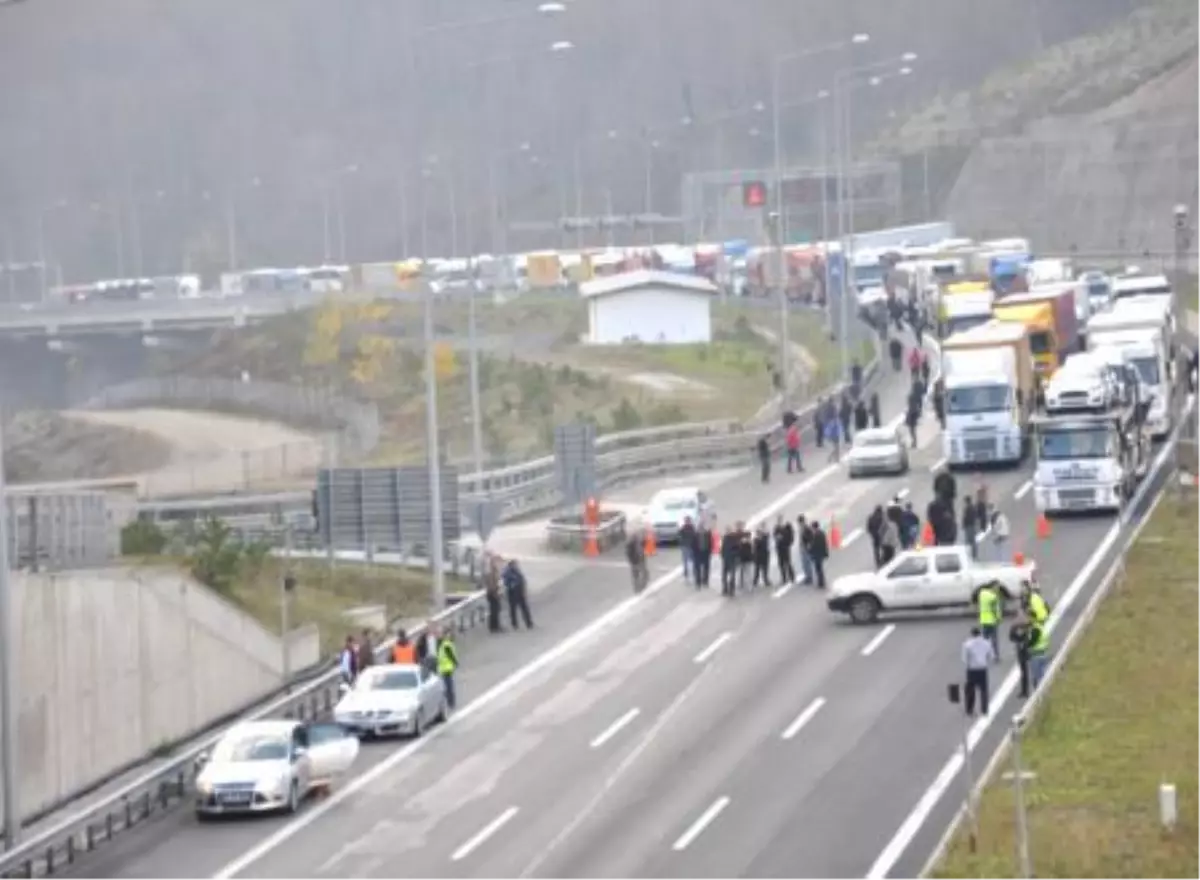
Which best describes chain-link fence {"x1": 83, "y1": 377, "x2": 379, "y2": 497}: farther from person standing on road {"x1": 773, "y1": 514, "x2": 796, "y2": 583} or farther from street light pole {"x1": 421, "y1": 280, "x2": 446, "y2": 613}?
person standing on road {"x1": 773, "y1": 514, "x2": 796, "y2": 583}

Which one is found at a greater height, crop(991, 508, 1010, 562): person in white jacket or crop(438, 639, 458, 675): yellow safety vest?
crop(991, 508, 1010, 562): person in white jacket

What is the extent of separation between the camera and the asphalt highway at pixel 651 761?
28.1 m

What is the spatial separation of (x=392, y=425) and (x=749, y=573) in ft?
124

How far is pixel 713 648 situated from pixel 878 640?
6.83ft

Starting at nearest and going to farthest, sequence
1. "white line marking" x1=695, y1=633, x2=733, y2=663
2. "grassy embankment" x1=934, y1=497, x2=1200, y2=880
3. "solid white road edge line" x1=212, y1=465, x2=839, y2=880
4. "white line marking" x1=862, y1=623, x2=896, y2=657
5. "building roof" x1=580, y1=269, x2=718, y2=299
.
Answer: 1. "grassy embankment" x1=934, y1=497, x2=1200, y2=880
2. "solid white road edge line" x1=212, y1=465, x2=839, y2=880
3. "white line marking" x1=862, y1=623, x2=896, y2=657
4. "white line marking" x1=695, y1=633, x2=733, y2=663
5. "building roof" x1=580, y1=269, x2=718, y2=299

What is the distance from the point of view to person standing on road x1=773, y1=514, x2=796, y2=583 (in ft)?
147

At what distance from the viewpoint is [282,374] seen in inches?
4021

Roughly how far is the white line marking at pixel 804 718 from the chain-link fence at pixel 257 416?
31.5m

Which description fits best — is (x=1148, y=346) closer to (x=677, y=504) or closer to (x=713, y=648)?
(x=677, y=504)

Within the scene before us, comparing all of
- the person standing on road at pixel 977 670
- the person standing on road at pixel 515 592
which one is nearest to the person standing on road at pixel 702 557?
the person standing on road at pixel 515 592

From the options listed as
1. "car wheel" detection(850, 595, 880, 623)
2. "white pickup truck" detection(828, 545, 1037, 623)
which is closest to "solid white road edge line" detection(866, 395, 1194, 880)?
"white pickup truck" detection(828, 545, 1037, 623)

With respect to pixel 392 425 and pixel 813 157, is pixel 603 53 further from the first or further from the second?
pixel 392 425

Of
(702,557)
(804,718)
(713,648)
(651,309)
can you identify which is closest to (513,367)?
(651,309)

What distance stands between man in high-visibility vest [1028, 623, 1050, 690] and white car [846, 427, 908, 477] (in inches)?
880
